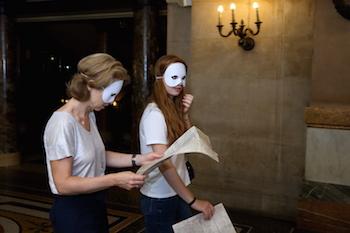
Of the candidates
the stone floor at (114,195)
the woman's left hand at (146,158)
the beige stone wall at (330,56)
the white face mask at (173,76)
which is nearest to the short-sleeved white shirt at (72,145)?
the woman's left hand at (146,158)

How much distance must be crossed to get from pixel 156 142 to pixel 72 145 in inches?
Result: 15.1

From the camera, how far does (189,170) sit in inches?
72.6

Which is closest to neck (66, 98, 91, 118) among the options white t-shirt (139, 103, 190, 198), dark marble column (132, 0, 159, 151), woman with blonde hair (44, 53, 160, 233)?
woman with blonde hair (44, 53, 160, 233)

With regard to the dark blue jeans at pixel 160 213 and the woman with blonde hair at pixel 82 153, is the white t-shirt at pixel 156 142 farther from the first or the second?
the woman with blonde hair at pixel 82 153

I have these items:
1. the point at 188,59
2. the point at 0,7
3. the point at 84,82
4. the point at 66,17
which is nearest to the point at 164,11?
the point at 188,59

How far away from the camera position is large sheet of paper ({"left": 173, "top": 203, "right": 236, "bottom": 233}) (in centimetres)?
162

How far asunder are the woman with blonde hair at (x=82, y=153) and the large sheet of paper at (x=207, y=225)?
1.13ft

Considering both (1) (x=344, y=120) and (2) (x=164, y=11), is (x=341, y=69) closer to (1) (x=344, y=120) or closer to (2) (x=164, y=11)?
(1) (x=344, y=120)

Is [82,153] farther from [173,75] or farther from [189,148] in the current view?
[173,75]

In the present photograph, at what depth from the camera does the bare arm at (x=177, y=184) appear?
1641 millimetres

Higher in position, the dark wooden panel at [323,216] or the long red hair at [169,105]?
the long red hair at [169,105]

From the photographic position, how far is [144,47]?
5176mm

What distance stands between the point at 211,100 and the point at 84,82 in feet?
8.82

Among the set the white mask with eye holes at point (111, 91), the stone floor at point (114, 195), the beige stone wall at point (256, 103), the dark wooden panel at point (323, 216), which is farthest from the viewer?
the beige stone wall at point (256, 103)
